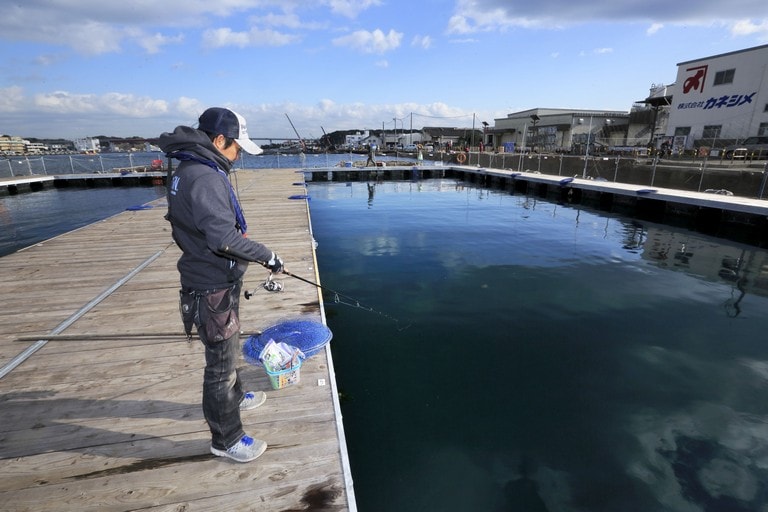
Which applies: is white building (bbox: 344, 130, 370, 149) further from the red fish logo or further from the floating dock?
the floating dock

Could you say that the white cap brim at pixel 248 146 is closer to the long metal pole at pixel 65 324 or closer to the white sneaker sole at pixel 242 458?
the white sneaker sole at pixel 242 458

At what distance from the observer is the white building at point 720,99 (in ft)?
95.6

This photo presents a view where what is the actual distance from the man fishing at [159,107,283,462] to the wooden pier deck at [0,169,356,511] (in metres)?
0.31

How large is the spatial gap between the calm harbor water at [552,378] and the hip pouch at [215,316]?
78.0 inches

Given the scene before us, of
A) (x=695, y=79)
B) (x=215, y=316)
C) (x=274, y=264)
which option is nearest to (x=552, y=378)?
(x=274, y=264)

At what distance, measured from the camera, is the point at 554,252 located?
393 inches

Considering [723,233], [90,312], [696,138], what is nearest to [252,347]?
[90,312]

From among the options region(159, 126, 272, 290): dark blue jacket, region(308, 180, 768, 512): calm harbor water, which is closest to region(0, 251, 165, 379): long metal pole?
region(159, 126, 272, 290): dark blue jacket

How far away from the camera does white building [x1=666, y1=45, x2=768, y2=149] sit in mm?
29125

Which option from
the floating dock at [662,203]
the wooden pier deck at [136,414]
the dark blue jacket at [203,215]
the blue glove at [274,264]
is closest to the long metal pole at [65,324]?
the wooden pier deck at [136,414]

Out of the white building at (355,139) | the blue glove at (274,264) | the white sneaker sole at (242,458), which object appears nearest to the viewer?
the blue glove at (274,264)

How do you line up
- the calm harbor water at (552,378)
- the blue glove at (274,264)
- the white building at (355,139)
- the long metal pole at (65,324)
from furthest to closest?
the white building at (355,139) → the long metal pole at (65,324) → the calm harbor water at (552,378) → the blue glove at (274,264)

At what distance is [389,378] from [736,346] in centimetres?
526

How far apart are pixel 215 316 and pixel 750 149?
128 ft
